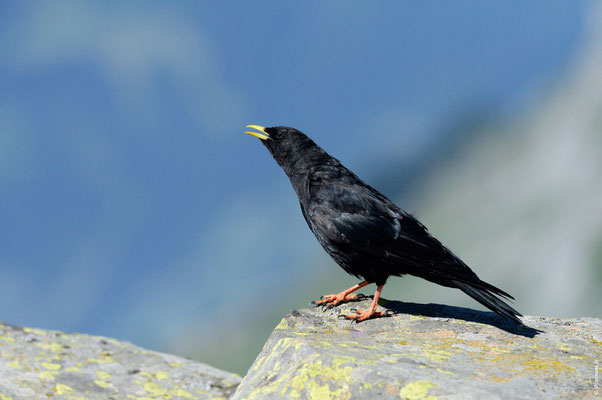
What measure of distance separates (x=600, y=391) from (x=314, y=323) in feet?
9.02

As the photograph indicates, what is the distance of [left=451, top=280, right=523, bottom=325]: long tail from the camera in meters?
6.71

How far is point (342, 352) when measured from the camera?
5129mm

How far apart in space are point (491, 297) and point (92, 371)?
456 cm

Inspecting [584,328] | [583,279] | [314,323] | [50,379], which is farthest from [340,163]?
[583,279]

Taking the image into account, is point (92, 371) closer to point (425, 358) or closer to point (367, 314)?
point (367, 314)

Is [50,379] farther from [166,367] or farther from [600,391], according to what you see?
[600,391]

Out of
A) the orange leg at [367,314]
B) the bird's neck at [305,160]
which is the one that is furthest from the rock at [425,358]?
the bird's neck at [305,160]

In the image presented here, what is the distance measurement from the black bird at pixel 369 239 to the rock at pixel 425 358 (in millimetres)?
458

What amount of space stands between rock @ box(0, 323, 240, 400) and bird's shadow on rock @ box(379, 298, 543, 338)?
2.17 meters

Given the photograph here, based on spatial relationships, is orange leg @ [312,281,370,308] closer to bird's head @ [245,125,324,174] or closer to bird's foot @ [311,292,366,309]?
bird's foot @ [311,292,366,309]

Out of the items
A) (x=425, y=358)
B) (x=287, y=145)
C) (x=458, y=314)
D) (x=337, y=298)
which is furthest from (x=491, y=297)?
(x=287, y=145)

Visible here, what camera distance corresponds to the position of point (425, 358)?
5.23 m

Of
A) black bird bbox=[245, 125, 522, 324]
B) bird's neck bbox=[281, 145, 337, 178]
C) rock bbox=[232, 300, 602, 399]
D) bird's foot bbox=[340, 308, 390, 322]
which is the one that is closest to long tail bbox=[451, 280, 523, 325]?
black bird bbox=[245, 125, 522, 324]

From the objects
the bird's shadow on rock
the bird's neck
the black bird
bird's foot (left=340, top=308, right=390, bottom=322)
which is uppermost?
the bird's neck
